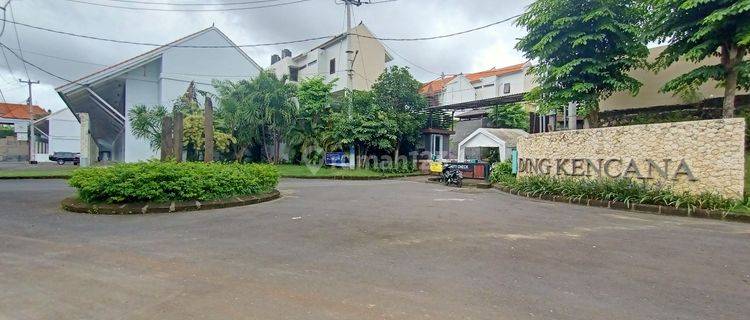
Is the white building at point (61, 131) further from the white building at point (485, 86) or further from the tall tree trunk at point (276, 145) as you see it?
the white building at point (485, 86)

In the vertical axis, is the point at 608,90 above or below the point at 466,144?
above

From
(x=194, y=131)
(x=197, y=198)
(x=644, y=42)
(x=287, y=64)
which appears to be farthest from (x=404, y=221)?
(x=287, y=64)

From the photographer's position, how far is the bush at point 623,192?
29.1 feet

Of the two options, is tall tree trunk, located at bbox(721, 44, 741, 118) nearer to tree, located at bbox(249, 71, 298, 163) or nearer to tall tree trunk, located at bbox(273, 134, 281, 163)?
tree, located at bbox(249, 71, 298, 163)

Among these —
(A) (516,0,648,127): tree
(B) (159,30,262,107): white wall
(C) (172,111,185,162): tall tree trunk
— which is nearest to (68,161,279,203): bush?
(C) (172,111,185,162): tall tree trunk

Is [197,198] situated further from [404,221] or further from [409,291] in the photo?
[409,291]

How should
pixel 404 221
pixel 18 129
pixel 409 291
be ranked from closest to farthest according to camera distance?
pixel 409 291, pixel 404 221, pixel 18 129

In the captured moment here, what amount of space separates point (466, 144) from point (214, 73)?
1755 cm

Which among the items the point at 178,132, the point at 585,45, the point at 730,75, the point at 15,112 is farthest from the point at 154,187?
the point at 15,112

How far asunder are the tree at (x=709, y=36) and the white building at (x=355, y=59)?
70.3 feet

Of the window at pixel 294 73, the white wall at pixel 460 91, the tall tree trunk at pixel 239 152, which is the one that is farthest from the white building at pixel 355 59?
the tall tree trunk at pixel 239 152

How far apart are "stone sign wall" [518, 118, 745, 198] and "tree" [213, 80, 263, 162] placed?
17405mm

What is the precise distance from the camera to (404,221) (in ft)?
23.8

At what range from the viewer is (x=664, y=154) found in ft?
33.1
